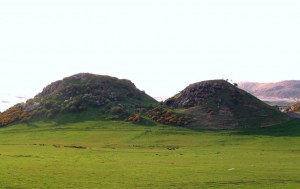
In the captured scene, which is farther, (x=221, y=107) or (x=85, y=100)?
(x=85, y=100)

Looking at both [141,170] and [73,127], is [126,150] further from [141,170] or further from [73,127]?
[73,127]

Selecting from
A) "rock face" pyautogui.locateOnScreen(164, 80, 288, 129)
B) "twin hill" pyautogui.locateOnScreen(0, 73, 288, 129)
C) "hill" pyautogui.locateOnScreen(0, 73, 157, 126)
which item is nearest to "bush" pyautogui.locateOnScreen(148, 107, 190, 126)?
"twin hill" pyautogui.locateOnScreen(0, 73, 288, 129)

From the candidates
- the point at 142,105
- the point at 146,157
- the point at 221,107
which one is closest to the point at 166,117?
the point at 221,107

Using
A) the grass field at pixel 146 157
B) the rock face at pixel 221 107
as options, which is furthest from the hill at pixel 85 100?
the rock face at pixel 221 107

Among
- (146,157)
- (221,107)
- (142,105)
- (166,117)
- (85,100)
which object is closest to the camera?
(146,157)

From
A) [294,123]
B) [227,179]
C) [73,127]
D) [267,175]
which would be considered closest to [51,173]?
[227,179]

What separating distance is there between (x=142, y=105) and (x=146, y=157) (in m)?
74.8

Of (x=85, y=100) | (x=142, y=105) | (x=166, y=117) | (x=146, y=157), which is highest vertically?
(x=85, y=100)

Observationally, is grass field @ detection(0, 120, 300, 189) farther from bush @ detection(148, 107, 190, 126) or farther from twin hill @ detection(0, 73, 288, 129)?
twin hill @ detection(0, 73, 288, 129)

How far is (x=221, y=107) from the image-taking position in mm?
126438

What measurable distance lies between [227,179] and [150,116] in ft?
267

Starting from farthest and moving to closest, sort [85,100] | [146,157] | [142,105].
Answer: [85,100] < [142,105] < [146,157]

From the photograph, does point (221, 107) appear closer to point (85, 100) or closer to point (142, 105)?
point (142, 105)

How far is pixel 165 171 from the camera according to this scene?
2263 inches
